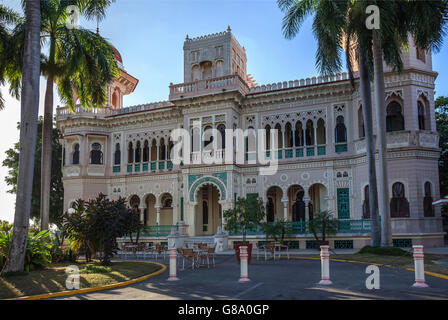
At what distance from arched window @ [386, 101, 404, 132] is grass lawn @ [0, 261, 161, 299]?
15.7 m

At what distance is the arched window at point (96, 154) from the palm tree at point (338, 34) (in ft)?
60.0

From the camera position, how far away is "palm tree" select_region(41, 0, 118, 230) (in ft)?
56.2

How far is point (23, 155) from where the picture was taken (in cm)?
1274

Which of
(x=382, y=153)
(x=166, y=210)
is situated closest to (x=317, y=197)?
(x=382, y=153)

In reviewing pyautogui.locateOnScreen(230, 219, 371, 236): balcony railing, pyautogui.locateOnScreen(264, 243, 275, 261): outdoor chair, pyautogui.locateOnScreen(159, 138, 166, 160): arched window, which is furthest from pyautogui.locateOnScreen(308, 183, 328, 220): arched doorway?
pyautogui.locateOnScreen(159, 138, 166, 160): arched window

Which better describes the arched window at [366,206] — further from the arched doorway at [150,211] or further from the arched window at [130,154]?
the arched window at [130,154]

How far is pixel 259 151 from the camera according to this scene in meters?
26.5

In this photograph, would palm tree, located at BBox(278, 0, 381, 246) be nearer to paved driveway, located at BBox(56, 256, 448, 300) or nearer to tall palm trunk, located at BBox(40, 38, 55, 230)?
Result: paved driveway, located at BBox(56, 256, 448, 300)

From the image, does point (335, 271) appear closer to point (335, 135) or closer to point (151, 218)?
point (335, 135)

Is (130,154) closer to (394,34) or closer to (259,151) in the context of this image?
(259,151)

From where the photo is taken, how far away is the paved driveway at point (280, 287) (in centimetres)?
888

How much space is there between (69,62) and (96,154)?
1467 cm
